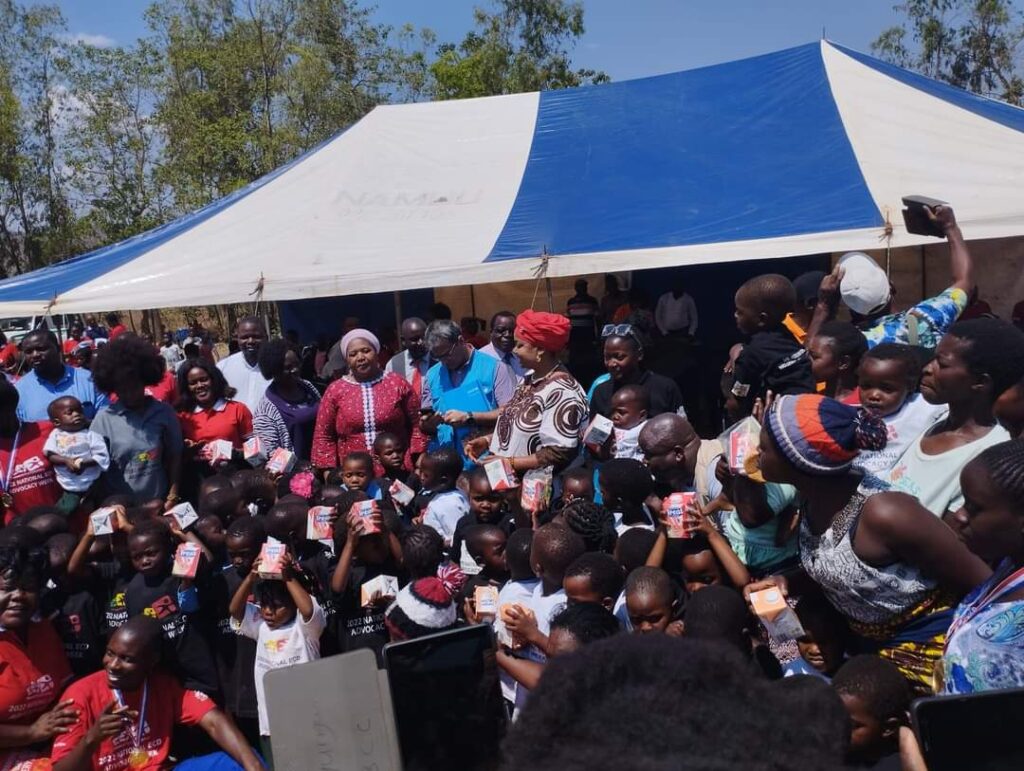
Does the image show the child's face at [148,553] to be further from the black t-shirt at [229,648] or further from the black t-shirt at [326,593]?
the black t-shirt at [326,593]

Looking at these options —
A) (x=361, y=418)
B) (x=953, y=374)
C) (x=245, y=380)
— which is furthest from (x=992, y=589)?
(x=245, y=380)

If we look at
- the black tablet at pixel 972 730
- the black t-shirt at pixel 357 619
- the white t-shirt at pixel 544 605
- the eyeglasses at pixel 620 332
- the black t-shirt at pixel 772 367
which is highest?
the eyeglasses at pixel 620 332

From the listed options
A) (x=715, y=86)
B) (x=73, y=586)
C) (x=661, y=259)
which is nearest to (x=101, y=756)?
(x=73, y=586)

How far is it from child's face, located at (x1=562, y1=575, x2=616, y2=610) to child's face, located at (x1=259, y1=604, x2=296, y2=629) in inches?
46.0

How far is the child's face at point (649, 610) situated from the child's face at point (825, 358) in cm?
116

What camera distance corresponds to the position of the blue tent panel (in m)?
6.56

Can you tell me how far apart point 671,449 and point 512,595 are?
86 centimetres

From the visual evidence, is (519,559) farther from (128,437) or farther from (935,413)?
(128,437)

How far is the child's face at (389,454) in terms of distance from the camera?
15.9ft

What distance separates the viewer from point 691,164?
7629 millimetres

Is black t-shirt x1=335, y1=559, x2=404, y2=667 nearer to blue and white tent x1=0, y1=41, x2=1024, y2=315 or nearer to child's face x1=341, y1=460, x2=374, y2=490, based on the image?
child's face x1=341, y1=460, x2=374, y2=490

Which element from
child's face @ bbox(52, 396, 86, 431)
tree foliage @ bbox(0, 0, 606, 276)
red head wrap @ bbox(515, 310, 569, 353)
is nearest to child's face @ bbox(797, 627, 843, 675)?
red head wrap @ bbox(515, 310, 569, 353)

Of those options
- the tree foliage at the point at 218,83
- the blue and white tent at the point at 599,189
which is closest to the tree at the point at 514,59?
the tree foliage at the point at 218,83

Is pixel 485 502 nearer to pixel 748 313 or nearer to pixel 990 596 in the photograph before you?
pixel 748 313
